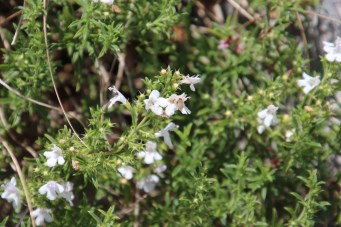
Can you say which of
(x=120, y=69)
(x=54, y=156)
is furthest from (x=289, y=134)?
(x=54, y=156)

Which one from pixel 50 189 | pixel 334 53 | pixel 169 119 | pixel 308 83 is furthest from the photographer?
pixel 308 83

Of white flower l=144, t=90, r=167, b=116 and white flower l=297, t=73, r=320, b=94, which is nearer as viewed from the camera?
white flower l=144, t=90, r=167, b=116

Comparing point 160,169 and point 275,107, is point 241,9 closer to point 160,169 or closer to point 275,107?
point 275,107

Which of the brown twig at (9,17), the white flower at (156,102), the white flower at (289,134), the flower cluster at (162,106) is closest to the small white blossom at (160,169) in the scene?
the flower cluster at (162,106)

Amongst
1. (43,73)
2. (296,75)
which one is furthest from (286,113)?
(43,73)

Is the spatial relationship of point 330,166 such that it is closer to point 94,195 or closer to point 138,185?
point 138,185

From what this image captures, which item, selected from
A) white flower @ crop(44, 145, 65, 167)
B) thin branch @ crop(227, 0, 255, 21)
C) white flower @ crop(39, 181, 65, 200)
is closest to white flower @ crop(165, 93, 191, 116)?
white flower @ crop(44, 145, 65, 167)

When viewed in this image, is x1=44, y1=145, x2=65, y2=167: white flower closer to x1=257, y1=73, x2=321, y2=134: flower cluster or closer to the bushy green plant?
the bushy green plant
